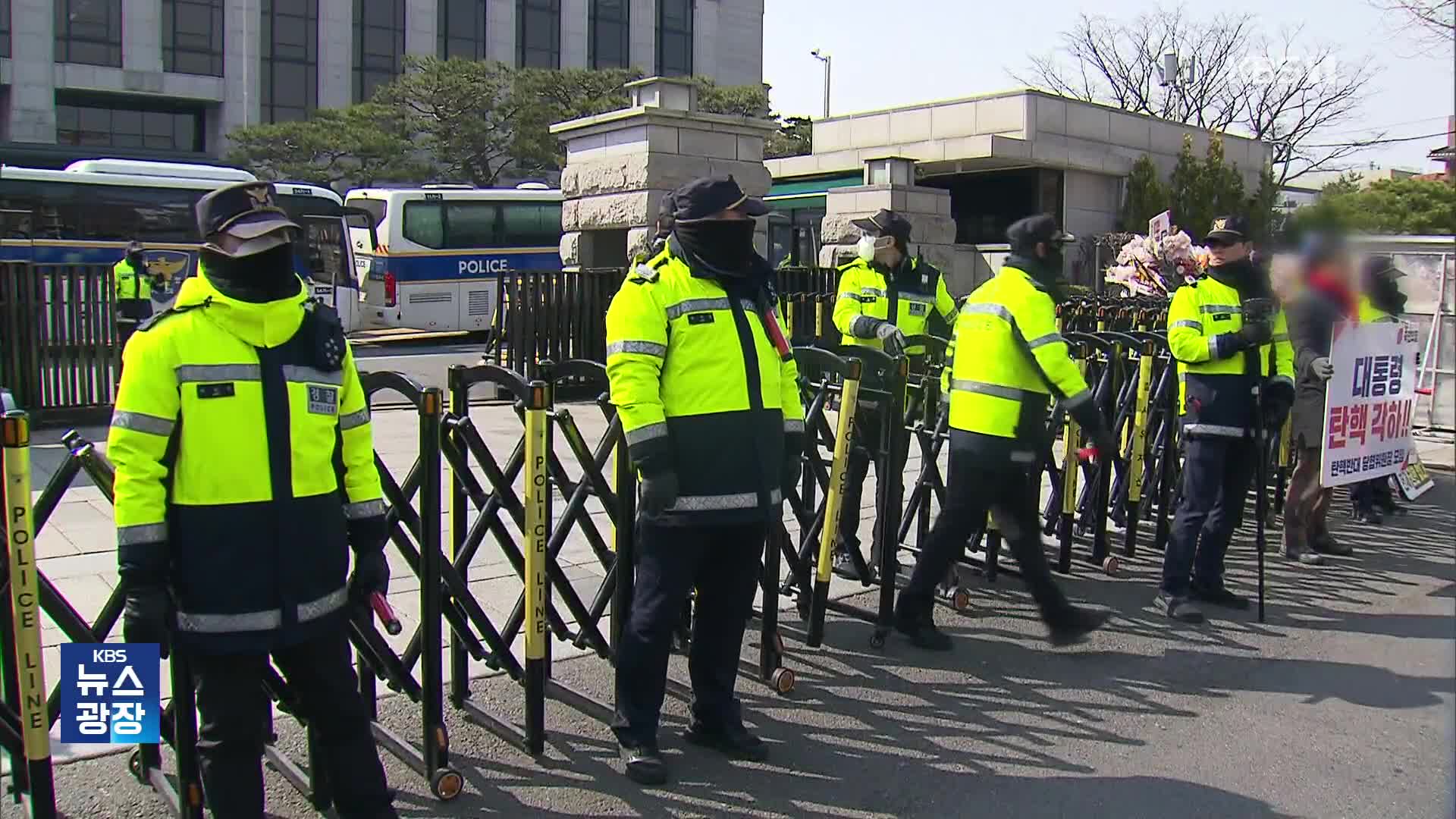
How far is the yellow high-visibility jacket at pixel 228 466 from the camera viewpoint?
3080 millimetres

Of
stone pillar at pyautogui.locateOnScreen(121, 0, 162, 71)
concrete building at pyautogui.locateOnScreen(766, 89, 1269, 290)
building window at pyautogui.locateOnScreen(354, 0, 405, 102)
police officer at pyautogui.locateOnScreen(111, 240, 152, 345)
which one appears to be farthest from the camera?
building window at pyautogui.locateOnScreen(354, 0, 405, 102)

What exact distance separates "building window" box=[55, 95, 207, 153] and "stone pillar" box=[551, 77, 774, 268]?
3190 centimetres

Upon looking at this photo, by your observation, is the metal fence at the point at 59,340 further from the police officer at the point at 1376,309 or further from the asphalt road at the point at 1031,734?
the police officer at the point at 1376,309

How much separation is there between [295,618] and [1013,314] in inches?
130

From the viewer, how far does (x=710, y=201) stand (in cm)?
422

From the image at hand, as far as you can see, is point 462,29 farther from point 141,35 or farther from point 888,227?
point 888,227

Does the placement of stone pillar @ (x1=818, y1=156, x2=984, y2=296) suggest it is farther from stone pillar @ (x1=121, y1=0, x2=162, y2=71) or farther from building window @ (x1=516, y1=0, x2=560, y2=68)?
building window @ (x1=516, y1=0, x2=560, y2=68)

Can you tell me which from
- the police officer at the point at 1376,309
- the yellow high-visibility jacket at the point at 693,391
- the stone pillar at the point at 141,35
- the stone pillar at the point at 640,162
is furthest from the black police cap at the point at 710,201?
the stone pillar at the point at 141,35

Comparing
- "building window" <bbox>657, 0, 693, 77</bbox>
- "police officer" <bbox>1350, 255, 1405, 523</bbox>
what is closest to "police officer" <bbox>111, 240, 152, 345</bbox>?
"police officer" <bbox>1350, 255, 1405, 523</bbox>

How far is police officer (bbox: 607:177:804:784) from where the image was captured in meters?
4.11

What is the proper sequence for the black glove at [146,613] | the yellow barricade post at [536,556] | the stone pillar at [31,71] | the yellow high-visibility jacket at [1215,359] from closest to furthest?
the black glove at [146,613] → the yellow barricade post at [536,556] → the yellow high-visibility jacket at [1215,359] → the stone pillar at [31,71]

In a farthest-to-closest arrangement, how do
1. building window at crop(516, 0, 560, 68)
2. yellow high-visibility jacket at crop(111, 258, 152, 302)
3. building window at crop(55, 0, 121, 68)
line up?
building window at crop(516, 0, 560, 68), building window at crop(55, 0, 121, 68), yellow high-visibility jacket at crop(111, 258, 152, 302)

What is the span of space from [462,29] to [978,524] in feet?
147

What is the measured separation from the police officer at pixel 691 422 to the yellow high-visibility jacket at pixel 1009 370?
1455 millimetres
